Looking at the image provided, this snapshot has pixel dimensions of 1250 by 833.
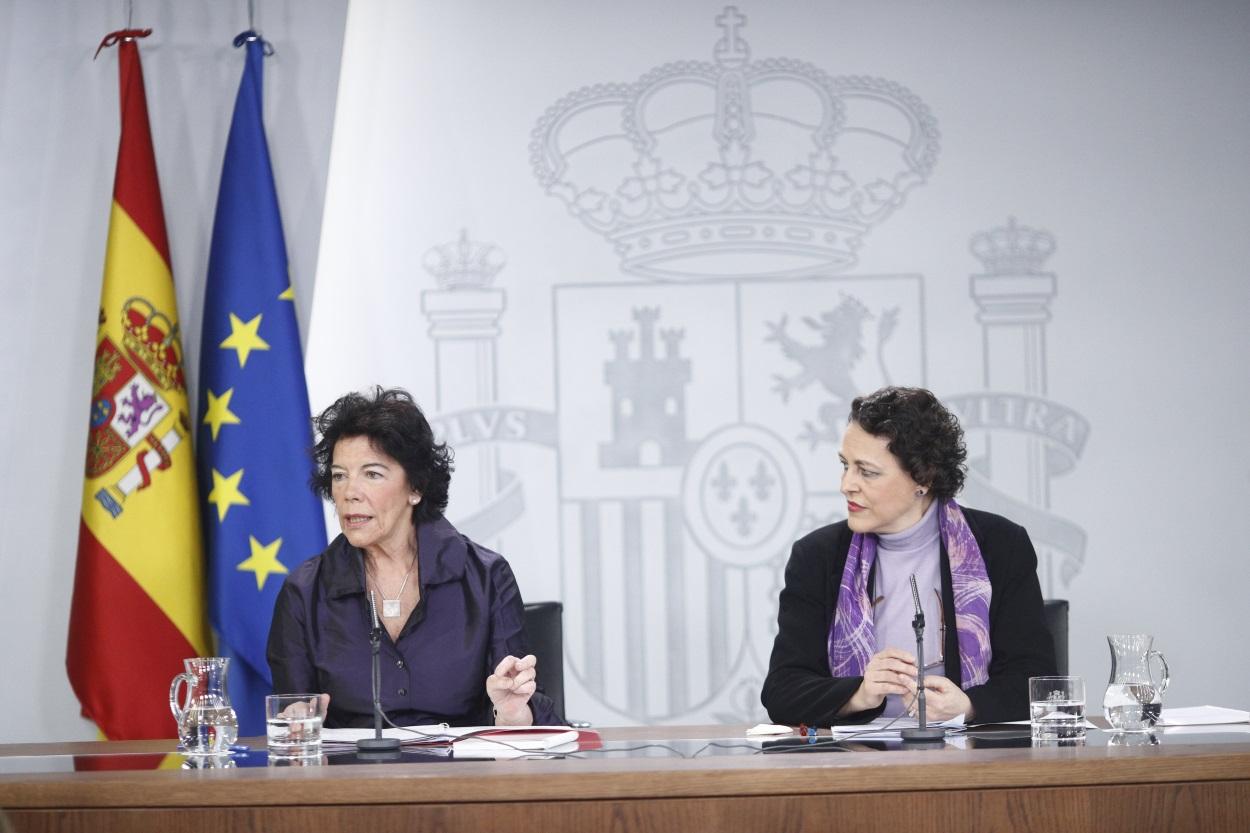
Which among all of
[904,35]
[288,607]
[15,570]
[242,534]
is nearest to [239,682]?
[242,534]

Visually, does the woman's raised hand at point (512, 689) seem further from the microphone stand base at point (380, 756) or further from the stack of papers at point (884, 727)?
the stack of papers at point (884, 727)

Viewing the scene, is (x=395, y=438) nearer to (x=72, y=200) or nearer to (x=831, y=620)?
(x=831, y=620)

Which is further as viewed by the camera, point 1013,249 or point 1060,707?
point 1013,249

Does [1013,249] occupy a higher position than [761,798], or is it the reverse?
[1013,249]

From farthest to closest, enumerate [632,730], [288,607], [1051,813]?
[288,607] → [632,730] → [1051,813]

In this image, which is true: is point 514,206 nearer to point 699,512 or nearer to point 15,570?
point 699,512

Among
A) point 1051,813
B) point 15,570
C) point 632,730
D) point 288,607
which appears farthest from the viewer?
point 15,570

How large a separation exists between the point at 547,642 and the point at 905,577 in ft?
2.66

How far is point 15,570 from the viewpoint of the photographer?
3.77m

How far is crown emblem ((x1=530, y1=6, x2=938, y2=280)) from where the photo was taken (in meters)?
3.64

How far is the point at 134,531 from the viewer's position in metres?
3.52

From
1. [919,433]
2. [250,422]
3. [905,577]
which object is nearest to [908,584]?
[905,577]

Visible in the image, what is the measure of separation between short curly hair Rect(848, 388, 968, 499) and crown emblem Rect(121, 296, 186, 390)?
1949mm

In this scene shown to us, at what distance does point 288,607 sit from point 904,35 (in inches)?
90.5
